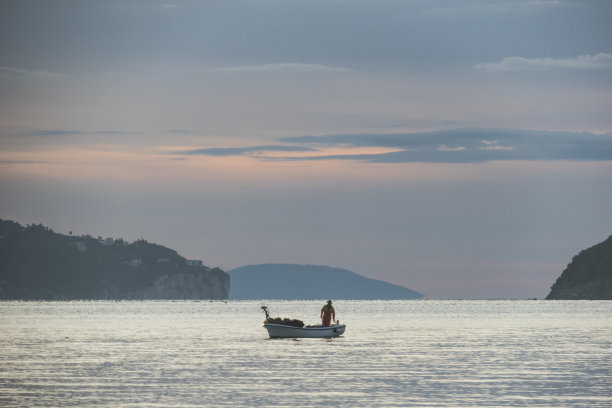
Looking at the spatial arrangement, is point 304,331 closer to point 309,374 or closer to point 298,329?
point 298,329

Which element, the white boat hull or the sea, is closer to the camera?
the sea

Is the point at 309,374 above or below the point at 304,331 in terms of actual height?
below

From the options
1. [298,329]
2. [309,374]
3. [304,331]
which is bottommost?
[309,374]

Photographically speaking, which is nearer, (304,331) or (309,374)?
(309,374)

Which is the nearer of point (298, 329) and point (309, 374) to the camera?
point (309, 374)

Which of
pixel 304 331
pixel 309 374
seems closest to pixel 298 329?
pixel 304 331

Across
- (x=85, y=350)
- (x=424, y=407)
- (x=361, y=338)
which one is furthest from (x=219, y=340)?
(x=424, y=407)

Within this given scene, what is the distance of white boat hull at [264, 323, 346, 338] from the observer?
113 m

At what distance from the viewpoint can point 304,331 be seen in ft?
371

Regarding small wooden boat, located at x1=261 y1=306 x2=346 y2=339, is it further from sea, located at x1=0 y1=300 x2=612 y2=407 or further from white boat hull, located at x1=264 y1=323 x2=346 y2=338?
sea, located at x1=0 y1=300 x2=612 y2=407

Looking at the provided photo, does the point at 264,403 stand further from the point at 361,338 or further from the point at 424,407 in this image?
the point at 361,338

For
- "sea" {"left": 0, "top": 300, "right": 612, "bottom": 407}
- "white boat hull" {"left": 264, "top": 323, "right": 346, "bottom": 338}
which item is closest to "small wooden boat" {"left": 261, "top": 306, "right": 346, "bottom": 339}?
"white boat hull" {"left": 264, "top": 323, "right": 346, "bottom": 338}

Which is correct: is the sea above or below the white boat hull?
below

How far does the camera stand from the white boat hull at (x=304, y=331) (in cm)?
11275
